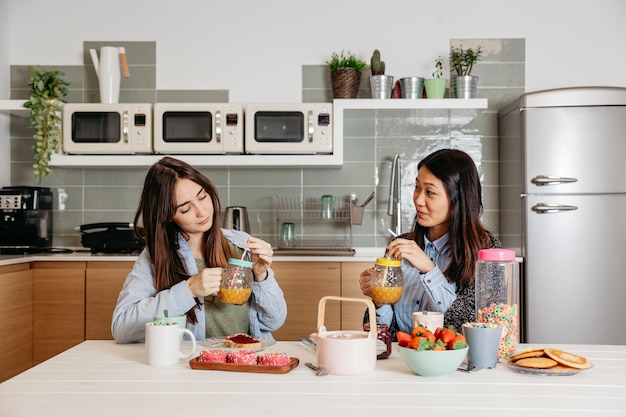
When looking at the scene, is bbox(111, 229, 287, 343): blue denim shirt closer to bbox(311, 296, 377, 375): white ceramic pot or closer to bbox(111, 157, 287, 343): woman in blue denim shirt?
bbox(111, 157, 287, 343): woman in blue denim shirt

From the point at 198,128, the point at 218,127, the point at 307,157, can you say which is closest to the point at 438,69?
the point at 307,157

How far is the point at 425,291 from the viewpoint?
214 cm

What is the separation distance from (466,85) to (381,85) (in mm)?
481

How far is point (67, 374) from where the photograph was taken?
1.58 metres

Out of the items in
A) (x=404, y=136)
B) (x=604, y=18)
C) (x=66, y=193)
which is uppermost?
(x=604, y=18)

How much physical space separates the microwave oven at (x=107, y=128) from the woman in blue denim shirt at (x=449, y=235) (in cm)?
208

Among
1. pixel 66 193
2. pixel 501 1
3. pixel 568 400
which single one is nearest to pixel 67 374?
pixel 568 400

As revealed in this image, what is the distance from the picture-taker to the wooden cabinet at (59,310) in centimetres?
377

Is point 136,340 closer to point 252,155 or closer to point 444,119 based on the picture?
point 252,155

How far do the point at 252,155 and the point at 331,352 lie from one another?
8.14ft

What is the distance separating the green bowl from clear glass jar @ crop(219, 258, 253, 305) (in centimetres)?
49

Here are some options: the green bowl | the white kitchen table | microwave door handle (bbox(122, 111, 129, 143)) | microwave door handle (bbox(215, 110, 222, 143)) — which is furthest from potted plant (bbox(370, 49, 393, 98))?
the green bowl

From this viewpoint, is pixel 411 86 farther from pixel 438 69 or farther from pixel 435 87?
pixel 438 69

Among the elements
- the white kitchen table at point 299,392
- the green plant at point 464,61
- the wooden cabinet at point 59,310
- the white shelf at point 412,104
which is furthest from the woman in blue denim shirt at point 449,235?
the wooden cabinet at point 59,310
